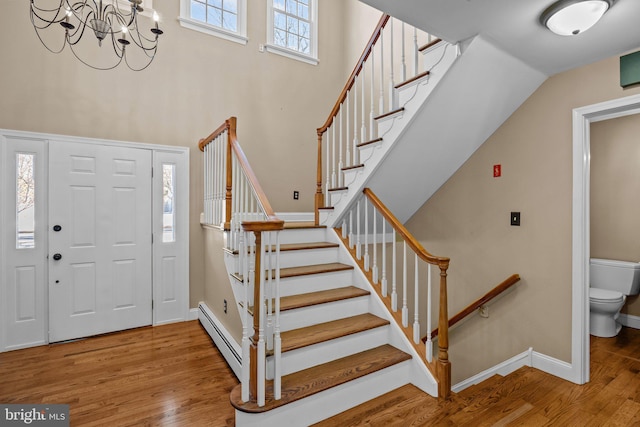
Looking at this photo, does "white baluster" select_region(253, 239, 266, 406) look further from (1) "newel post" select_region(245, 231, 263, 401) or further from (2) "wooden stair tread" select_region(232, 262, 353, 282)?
(2) "wooden stair tread" select_region(232, 262, 353, 282)

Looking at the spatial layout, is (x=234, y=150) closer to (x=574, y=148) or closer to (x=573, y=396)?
(x=574, y=148)

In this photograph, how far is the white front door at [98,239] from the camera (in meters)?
3.29

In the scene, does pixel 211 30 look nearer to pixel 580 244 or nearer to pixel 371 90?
pixel 371 90

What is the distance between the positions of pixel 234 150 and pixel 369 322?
6.06ft

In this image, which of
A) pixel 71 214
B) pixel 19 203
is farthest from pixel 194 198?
pixel 19 203

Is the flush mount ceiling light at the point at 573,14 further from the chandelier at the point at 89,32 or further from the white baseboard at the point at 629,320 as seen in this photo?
the white baseboard at the point at 629,320

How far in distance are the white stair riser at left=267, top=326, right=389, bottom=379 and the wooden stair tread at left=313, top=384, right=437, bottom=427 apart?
35 cm

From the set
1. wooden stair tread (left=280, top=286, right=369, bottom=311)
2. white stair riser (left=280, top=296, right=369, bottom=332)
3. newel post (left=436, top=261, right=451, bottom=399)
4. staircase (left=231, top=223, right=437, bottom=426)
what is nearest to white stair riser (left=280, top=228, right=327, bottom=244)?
staircase (left=231, top=223, right=437, bottom=426)

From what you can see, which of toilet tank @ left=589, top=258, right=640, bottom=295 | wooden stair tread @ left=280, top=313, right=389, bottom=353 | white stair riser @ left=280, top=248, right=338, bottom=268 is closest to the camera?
wooden stair tread @ left=280, top=313, right=389, bottom=353

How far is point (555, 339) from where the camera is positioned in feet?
8.46

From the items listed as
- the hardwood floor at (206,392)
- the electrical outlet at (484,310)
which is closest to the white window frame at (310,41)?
the hardwood floor at (206,392)

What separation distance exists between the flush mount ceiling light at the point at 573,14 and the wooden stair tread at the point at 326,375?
7.48ft

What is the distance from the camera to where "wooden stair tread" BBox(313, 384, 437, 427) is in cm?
202

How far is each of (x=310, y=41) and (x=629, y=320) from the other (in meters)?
5.48
